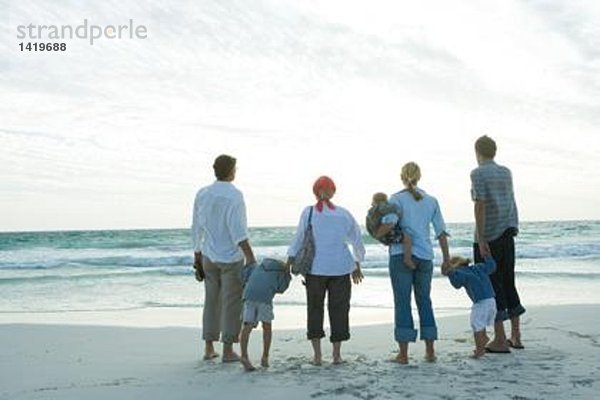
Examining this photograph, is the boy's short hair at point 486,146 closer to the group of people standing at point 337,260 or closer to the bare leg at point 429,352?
the group of people standing at point 337,260

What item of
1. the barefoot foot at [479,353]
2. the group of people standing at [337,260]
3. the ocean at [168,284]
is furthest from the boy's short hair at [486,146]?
the ocean at [168,284]

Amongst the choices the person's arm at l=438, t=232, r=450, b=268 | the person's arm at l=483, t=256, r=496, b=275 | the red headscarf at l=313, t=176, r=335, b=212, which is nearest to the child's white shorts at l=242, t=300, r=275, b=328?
the red headscarf at l=313, t=176, r=335, b=212

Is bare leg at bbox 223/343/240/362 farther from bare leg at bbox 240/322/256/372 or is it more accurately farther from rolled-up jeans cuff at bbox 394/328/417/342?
rolled-up jeans cuff at bbox 394/328/417/342

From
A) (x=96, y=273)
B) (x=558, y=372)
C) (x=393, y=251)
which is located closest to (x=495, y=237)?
(x=393, y=251)

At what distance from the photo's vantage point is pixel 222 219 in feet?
18.2

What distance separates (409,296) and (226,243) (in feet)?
5.47

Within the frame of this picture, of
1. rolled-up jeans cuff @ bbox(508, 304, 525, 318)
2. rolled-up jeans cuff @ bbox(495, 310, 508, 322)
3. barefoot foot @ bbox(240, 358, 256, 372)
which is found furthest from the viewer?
rolled-up jeans cuff @ bbox(508, 304, 525, 318)

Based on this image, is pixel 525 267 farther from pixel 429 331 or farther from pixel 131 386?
pixel 131 386

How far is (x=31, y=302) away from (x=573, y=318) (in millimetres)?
9990

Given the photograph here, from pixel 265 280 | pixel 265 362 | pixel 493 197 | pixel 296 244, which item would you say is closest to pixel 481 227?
pixel 493 197

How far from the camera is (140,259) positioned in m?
26.6

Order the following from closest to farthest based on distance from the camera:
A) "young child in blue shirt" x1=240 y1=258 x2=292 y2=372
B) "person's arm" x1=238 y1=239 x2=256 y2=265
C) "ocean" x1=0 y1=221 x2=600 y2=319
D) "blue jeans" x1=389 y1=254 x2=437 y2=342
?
"young child in blue shirt" x1=240 y1=258 x2=292 y2=372 < "blue jeans" x1=389 y1=254 x2=437 y2=342 < "person's arm" x1=238 y1=239 x2=256 y2=265 < "ocean" x1=0 y1=221 x2=600 y2=319

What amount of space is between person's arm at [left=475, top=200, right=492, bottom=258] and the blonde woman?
0.35 meters

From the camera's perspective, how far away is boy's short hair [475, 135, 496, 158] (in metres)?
5.74
